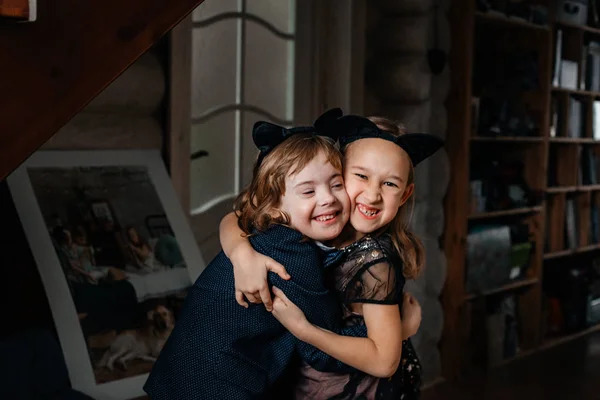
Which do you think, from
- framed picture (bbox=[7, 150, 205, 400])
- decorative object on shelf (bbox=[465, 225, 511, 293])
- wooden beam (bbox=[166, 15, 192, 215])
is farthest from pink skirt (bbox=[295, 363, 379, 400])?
decorative object on shelf (bbox=[465, 225, 511, 293])

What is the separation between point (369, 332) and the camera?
1.51m

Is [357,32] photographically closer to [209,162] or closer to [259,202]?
[209,162]

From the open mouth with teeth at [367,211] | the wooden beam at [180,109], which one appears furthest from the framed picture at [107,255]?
the open mouth with teeth at [367,211]

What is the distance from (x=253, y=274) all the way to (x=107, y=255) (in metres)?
1.16

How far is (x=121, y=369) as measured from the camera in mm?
2416

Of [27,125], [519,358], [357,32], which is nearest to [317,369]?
[27,125]

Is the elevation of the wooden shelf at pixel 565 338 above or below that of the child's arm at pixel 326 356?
below

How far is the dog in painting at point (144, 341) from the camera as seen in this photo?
2.41 meters

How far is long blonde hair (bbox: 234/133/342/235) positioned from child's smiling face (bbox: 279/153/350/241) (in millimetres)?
11

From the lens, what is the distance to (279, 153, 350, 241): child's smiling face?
1493 mm

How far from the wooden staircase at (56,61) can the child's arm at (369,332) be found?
52 cm

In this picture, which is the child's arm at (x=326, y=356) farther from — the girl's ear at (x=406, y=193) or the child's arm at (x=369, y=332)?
the girl's ear at (x=406, y=193)

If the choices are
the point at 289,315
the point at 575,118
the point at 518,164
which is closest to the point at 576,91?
the point at 575,118

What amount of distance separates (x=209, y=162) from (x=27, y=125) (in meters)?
2.19
